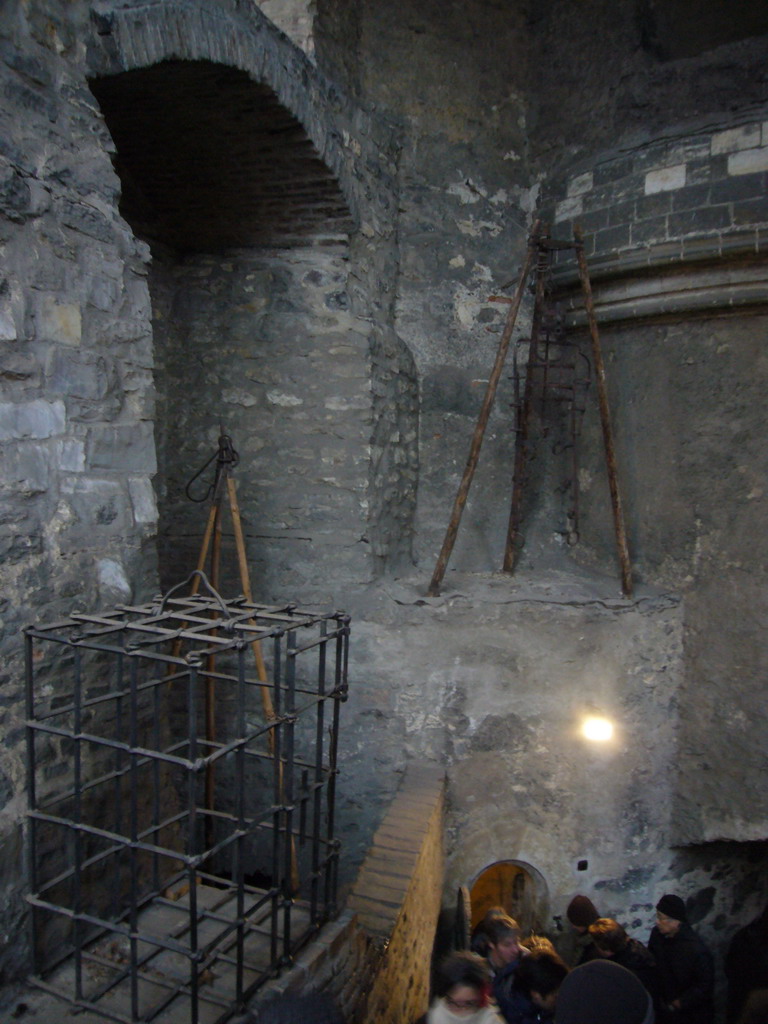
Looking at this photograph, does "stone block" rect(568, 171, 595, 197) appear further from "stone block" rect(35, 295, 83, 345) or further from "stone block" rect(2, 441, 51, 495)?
"stone block" rect(2, 441, 51, 495)

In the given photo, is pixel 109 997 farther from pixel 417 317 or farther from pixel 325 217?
pixel 417 317

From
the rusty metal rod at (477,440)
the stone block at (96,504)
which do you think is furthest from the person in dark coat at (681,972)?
the stone block at (96,504)

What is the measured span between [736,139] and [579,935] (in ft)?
13.7

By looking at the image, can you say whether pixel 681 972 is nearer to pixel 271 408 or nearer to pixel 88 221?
pixel 271 408

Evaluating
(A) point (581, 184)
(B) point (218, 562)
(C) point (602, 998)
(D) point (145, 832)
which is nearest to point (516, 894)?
(C) point (602, 998)

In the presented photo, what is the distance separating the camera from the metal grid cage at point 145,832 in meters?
2.03

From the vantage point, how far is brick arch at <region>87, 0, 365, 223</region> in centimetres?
259

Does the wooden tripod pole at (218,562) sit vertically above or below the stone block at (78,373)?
below

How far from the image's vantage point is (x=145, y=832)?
94.6 inches

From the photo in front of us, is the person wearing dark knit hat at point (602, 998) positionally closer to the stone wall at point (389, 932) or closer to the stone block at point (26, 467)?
the stone wall at point (389, 932)

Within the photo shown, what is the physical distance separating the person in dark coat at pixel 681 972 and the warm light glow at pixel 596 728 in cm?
83

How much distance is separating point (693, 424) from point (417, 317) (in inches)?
68.5

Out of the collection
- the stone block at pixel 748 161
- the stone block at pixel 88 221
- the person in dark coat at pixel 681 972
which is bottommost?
the person in dark coat at pixel 681 972

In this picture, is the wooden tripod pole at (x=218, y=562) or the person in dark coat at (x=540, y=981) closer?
the person in dark coat at (x=540, y=981)
